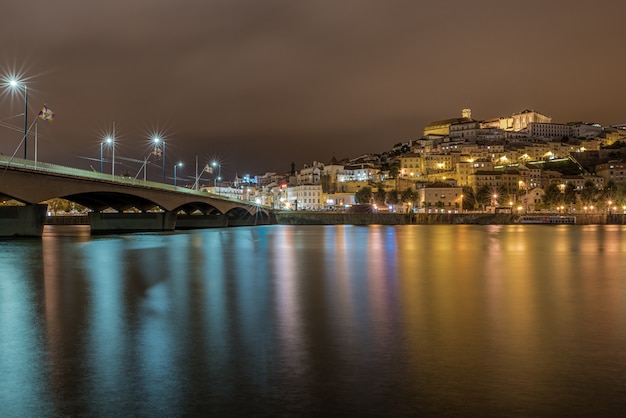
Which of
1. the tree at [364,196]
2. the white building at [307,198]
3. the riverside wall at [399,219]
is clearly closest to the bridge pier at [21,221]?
the riverside wall at [399,219]

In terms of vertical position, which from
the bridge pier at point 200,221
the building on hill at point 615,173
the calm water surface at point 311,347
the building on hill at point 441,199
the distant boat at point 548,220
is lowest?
the calm water surface at point 311,347

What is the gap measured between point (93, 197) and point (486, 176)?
111 metres

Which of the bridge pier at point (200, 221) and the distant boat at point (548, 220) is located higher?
the bridge pier at point (200, 221)

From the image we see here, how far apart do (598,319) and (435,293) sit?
512 centimetres

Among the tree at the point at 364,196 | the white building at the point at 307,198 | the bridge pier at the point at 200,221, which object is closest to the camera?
the bridge pier at the point at 200,221

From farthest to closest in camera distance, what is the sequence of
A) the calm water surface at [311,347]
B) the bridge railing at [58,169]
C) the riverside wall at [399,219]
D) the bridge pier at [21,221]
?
the riverside wall at [399,219]
the bridge pier at [21,221]
the bridge railing at [58,169]
the calm water surface at [311,347]

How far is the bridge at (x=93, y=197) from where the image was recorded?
1517 inches

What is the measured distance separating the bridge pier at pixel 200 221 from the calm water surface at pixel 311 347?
70531 millimetres

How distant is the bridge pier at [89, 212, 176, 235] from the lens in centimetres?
6819

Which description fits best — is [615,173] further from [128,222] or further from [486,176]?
[128,222]

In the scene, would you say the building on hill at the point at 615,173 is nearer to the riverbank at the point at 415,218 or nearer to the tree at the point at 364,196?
the riverbank at the point at 415,218

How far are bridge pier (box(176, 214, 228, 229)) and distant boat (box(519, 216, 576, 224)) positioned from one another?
2680 inches

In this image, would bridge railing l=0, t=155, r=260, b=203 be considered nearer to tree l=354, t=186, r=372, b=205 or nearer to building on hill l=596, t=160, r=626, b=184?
tree l=354, t=186, r=372, b=205

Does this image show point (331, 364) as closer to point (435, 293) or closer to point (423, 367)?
point (423, 367)
